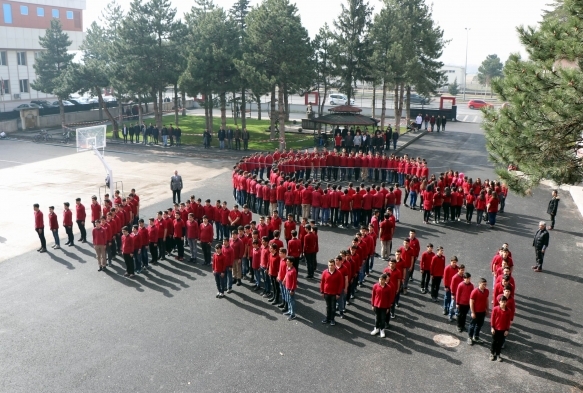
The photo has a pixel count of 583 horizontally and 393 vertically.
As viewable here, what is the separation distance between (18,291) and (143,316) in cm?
399

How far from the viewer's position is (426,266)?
12859 mm

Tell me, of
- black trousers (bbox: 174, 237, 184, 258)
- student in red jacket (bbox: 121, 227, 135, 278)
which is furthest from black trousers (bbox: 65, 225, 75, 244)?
black trousers (bbox: 174, 237, 184, 258)

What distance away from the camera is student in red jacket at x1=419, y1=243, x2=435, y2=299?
12.8 metres

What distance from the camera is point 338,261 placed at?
11.7 metres

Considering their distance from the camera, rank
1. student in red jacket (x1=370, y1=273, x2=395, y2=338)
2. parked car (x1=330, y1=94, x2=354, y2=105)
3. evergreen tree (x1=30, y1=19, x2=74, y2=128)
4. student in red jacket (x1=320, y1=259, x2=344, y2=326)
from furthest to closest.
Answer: parked car (x1=330, y1=94, x2=354, y2=105) < evergreen tree (x1=30, y1=19, x2=74, y2=128) < student in red jacket (x1=320, y1=259, x2=344, y2=326) < student in red jacket (x1=370, y1=273, x2=395, y2=338)

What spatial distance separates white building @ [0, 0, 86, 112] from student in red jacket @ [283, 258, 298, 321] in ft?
166

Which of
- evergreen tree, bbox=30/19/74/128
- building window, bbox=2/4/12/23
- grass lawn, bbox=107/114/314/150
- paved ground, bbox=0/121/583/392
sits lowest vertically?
paved ground, bbox=0/121/583/392

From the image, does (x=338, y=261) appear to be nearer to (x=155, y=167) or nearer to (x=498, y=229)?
(x=498, y=229)

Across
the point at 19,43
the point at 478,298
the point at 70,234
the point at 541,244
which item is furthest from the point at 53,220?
the point at 19,43

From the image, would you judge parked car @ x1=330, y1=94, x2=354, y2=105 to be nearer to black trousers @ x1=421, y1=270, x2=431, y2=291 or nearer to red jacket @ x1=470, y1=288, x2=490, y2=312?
black trousers @ x1=421, y1=270, x2=431, y2=291

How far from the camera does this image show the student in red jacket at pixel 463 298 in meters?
11.0

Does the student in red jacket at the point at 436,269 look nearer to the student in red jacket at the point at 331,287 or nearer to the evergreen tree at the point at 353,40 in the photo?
the student in red jacket at the point at 331,287

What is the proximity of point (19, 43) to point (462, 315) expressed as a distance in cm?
5795

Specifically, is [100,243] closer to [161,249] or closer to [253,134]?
[161,249]
